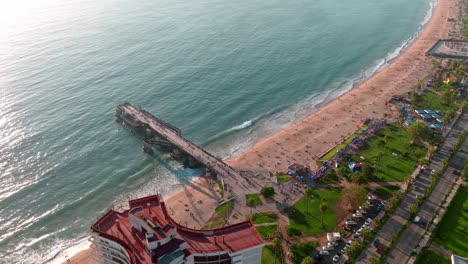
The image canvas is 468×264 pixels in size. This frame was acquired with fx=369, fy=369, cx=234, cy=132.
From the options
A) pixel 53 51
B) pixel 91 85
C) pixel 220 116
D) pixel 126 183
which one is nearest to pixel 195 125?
pixel 220 116

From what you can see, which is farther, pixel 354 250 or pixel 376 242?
pixel 376 242

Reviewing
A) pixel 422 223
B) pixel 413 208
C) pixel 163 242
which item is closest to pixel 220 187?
pixel 163 242

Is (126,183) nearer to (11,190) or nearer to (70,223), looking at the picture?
(70,223)

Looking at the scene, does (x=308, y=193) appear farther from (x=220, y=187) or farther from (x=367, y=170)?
(x=220, y=187)

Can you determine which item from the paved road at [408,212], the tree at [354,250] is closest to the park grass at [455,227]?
the paved road at [408,212]

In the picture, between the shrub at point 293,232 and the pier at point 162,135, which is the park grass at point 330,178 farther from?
the pier at point 162,135

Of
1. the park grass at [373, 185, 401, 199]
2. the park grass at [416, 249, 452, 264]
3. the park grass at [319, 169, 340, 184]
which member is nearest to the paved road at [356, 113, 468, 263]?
the park grass at [416, 249, 452, 264]

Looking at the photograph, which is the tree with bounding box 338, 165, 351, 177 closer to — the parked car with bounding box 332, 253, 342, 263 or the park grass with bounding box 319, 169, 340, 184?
the park grass with bounding box 319, 169, 340, 184
